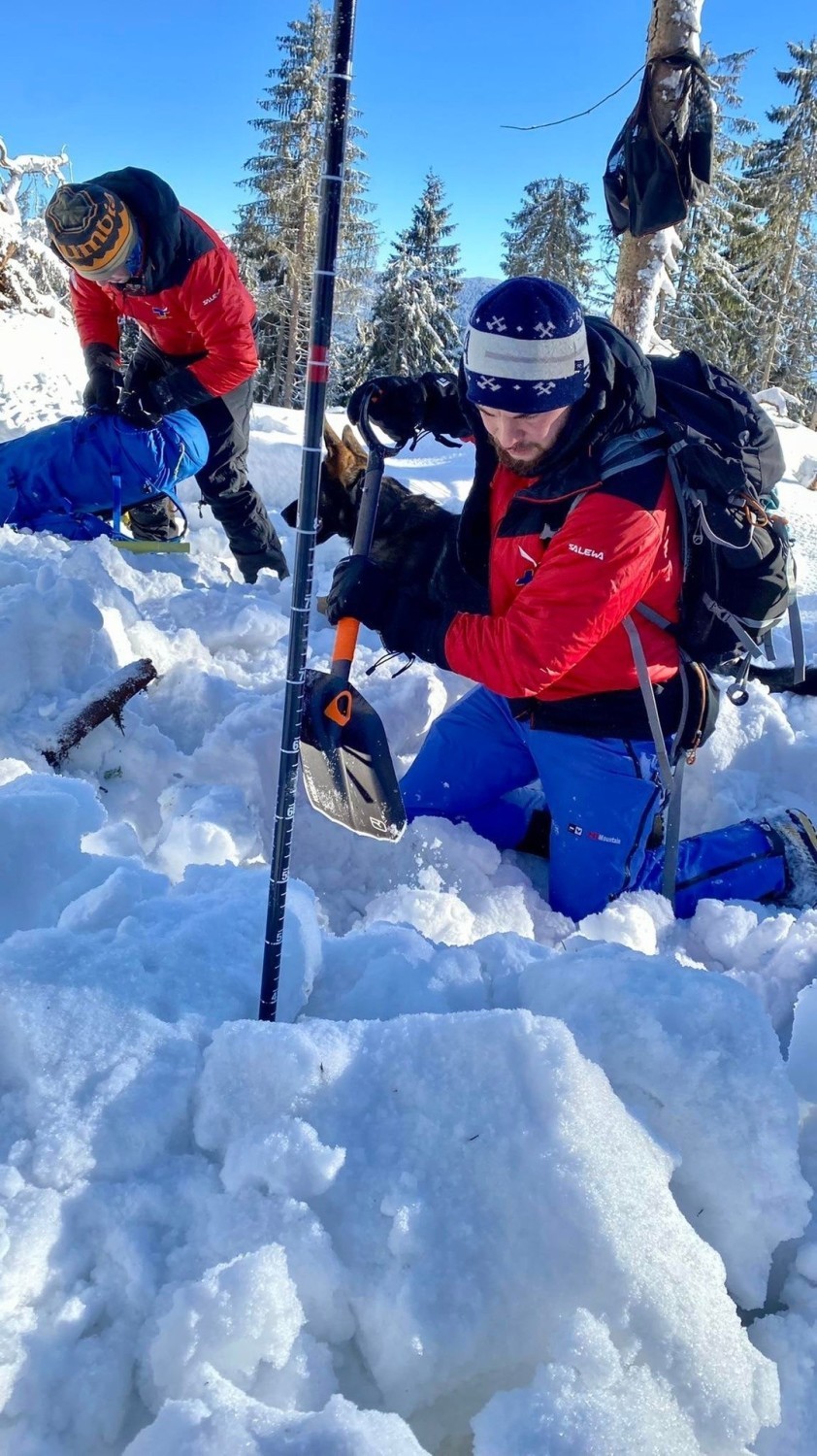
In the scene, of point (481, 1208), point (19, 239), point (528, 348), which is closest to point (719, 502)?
point (528, 348)

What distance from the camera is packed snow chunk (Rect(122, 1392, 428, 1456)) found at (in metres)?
1.07

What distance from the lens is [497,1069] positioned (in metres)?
1.51

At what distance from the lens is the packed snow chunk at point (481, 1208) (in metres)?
1.27

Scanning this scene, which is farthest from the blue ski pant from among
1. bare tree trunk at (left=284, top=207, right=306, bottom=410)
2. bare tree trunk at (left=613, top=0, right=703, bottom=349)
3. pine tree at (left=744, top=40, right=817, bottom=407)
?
pine tree at (left=744, top=40, right=817, bottom=407)

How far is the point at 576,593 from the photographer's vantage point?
2641 millimetres

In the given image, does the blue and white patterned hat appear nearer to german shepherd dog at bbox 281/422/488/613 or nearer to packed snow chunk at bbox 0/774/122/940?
german shepherd dog at bbox 281/422/488/613

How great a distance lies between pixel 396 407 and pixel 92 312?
2879mm

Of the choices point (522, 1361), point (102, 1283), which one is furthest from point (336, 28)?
point (522, 1361)

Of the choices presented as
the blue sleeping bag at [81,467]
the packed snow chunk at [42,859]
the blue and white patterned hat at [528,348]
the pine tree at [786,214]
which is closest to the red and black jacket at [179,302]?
the blue sleeping bag at [81,467]

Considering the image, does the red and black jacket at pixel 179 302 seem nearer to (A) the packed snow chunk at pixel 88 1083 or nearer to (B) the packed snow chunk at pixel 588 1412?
(A) the packed snow chunk at pixel 88 1083

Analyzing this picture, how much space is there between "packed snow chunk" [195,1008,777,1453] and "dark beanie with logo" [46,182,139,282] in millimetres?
4069

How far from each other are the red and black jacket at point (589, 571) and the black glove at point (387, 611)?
0.17ft

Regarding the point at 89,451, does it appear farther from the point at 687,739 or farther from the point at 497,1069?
the point at 497,1069

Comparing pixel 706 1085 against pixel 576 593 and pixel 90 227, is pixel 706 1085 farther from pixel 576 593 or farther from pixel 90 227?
pixel 90 227
